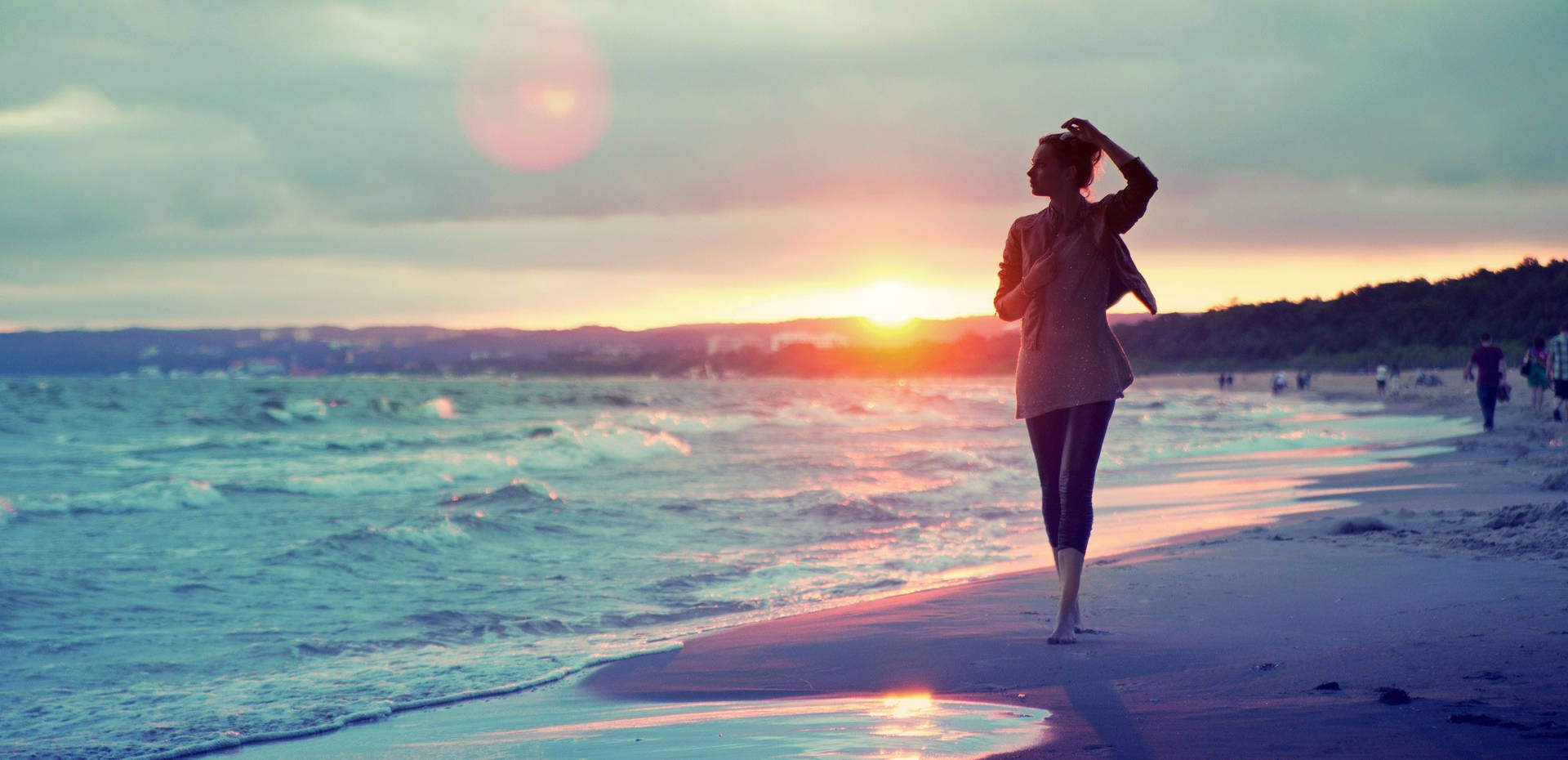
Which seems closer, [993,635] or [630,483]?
[993,635]

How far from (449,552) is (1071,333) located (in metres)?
6.05

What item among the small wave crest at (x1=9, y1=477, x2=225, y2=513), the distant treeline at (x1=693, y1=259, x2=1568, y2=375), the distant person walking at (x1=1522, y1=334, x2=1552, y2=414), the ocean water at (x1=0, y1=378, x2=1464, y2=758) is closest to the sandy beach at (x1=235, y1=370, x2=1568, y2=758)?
the ocean water at (x1=0, y1=378, x2=1464, y2=758)

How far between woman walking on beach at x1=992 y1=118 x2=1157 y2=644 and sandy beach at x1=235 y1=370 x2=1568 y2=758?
0.44 m

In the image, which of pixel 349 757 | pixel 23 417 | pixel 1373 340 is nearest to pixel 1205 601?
pixel 349 757

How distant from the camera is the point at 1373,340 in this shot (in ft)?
286

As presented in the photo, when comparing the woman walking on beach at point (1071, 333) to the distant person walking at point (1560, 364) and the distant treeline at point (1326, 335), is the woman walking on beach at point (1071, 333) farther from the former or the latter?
the distant treeline at point (1326, 335)

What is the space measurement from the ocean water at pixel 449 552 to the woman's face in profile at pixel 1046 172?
2.37 metres

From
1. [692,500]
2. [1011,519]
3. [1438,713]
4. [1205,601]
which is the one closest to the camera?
[1438,713]

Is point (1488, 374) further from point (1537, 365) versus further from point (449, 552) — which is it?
point (449, 552)

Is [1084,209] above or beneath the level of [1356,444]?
above

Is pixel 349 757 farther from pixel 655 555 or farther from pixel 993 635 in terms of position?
pixel 655 555

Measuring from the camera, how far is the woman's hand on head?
3.66m

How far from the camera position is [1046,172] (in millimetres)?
3832

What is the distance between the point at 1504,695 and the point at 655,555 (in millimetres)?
6059
